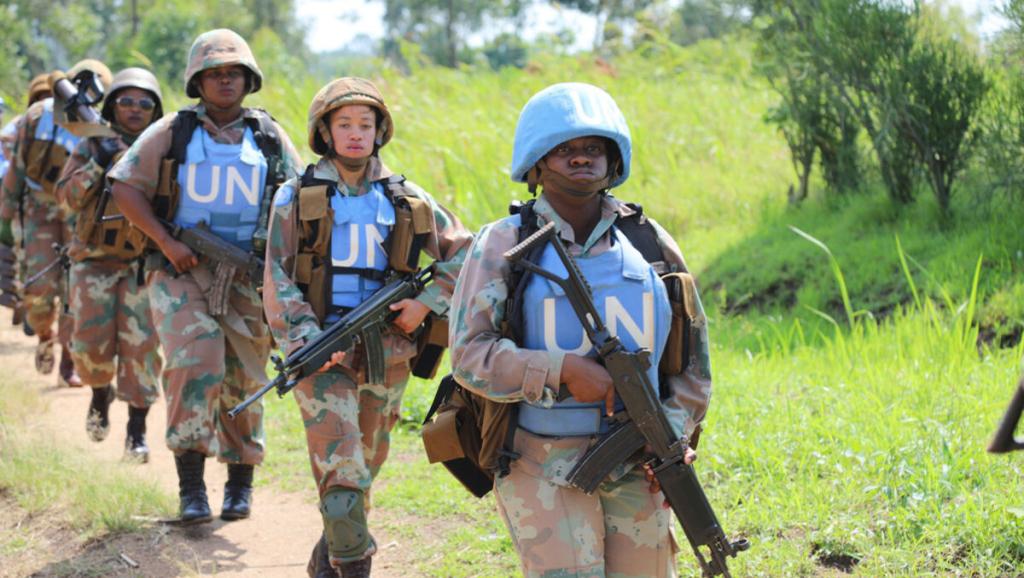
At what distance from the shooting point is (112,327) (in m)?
7.26

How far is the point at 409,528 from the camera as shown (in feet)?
19.2

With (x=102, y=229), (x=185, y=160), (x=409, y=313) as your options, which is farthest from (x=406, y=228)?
(x=102, y=229)

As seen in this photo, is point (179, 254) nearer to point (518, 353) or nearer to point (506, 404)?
point (506, 404)

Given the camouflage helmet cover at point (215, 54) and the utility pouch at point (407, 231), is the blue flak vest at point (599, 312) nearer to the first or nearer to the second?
the utility pouch at point (407, 231)

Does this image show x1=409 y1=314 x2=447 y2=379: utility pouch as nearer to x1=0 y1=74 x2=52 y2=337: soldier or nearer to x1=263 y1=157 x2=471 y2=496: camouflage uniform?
x1=263 y1=157 x2=471 y2=496: camouflage uniform

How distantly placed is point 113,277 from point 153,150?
1.76m

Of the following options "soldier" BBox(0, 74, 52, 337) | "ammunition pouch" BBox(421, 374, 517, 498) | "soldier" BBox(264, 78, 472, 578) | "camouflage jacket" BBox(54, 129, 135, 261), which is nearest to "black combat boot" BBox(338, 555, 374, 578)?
"soldier" BBox(264, 78, 472, 578)

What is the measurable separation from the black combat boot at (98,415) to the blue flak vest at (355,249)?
10.7 ft

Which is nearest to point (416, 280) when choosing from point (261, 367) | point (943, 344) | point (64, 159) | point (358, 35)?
point (261, 367)

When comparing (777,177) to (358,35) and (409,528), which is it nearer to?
(409,528)

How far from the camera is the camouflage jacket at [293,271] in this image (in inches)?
185

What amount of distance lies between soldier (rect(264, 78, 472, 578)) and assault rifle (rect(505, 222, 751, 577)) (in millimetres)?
1530

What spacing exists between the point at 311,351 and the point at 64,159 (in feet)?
16.7

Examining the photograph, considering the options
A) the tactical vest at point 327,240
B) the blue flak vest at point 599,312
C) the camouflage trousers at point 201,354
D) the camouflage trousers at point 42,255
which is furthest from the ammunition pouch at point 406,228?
the camouflage trousers at point 42,255
